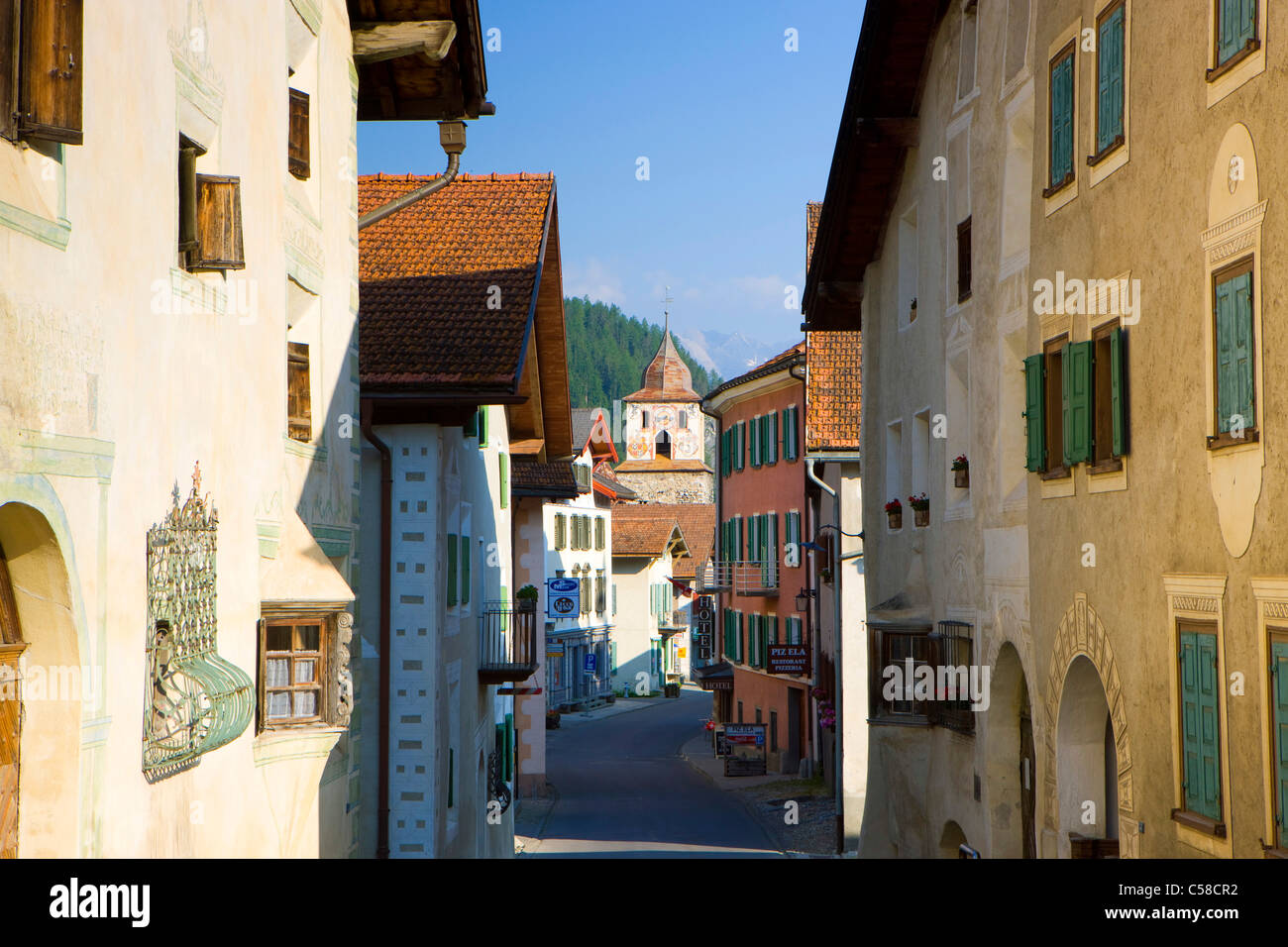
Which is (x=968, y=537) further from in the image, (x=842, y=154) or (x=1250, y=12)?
(x=1250, y=12)

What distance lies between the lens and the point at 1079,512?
480 inches

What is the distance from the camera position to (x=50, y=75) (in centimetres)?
678

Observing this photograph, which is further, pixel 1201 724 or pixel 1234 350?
pixel 1201 724

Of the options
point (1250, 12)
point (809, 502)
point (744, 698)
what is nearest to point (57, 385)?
point (1250, 12)

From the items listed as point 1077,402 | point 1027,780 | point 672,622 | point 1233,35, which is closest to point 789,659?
point 1027,780

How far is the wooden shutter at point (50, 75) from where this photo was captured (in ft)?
21.9

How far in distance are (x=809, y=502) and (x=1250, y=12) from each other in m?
27.6

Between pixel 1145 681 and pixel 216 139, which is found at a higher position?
pixel 216 139

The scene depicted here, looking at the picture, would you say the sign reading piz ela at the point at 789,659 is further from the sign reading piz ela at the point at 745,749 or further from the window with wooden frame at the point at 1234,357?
the window with wooden frame at the point at 1234,357

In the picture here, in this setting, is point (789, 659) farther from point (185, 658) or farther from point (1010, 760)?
point (185, 658)

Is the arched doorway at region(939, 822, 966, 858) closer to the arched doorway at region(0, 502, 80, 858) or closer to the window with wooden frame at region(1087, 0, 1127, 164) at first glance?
the window with wooden frame at region(1087, 0, 1127, 164)

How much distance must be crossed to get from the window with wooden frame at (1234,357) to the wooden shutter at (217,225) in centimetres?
647

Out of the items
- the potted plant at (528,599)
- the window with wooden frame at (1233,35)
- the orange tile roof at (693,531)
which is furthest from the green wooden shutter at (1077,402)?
the orange tile roof at (693,531)

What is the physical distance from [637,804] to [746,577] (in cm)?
903
